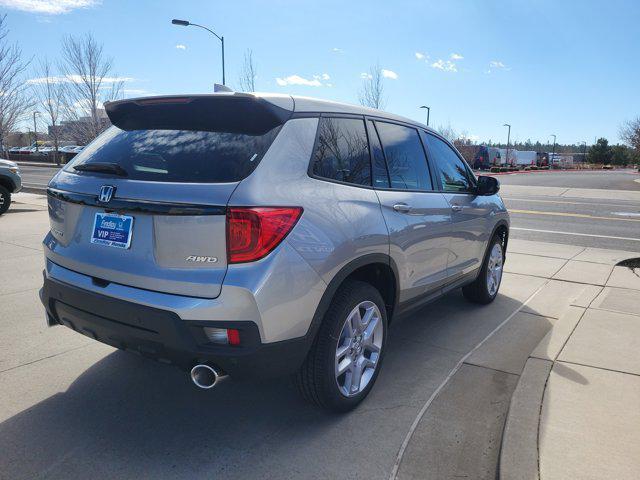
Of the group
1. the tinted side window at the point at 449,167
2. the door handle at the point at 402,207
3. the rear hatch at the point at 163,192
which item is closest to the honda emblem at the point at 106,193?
the rear hatch at the point at 163,192

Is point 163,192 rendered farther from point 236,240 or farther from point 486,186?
point 486,186

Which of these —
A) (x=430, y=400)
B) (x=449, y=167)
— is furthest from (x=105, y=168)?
(x=449, y=167)

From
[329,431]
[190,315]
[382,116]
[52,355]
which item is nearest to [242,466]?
[329,431]

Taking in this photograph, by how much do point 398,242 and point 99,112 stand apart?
116 ft

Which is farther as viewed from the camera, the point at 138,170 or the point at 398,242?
the point at 398,242

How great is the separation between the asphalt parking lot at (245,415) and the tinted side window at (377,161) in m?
1.39

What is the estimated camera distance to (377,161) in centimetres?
340

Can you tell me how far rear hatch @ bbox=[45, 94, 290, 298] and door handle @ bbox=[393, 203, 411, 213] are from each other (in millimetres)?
1036

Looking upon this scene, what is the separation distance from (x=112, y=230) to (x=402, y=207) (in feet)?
5.86

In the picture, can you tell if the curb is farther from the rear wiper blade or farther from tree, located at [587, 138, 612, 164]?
tree, located at [587, 138, 612, 164]

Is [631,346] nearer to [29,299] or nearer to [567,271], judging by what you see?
[567,271]

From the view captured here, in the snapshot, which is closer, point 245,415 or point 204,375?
point 204,375

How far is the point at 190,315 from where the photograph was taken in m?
2.37

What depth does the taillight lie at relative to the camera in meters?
2.36
